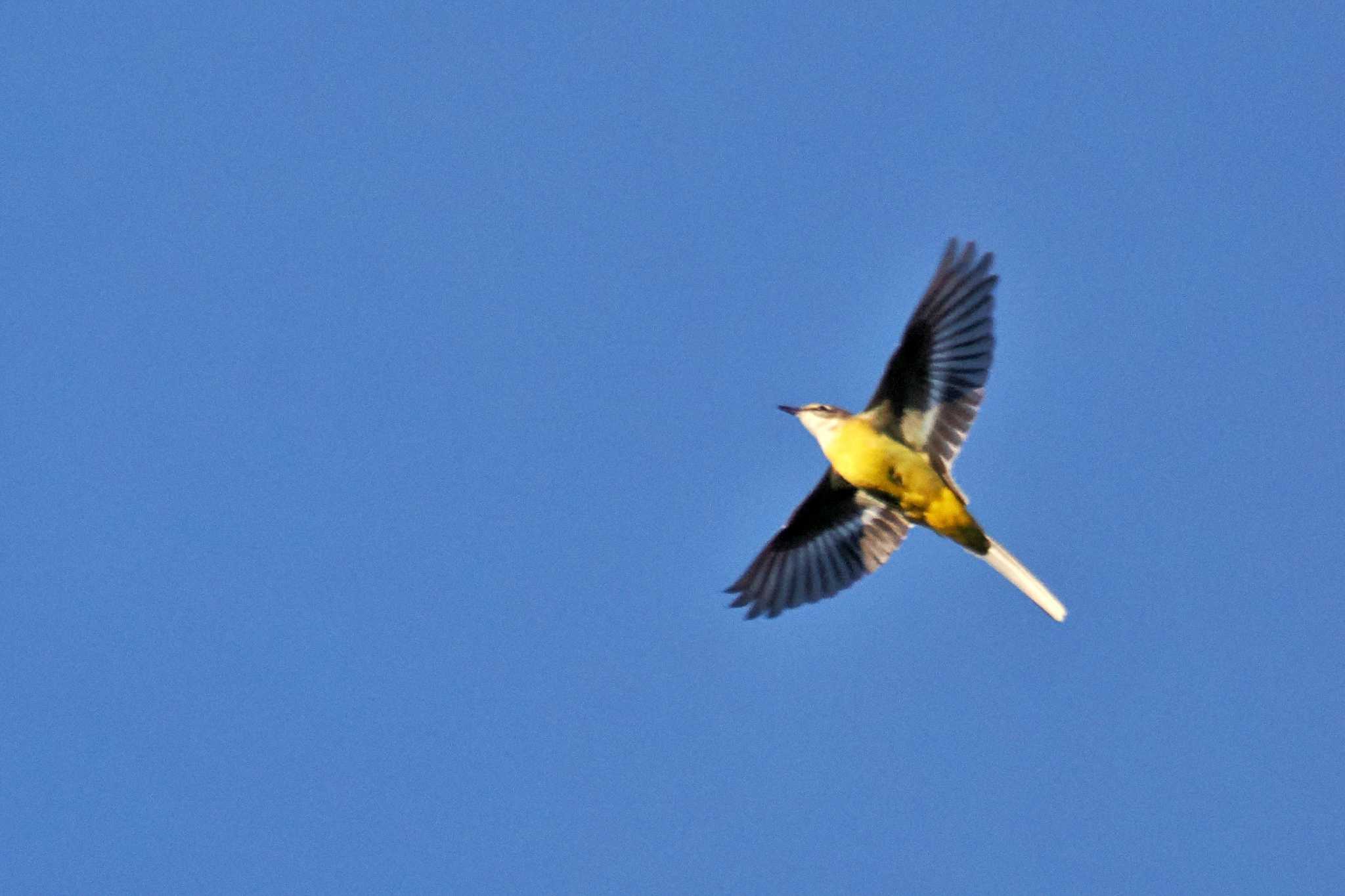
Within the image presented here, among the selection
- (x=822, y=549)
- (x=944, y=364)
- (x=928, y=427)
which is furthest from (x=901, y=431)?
(x=822, y=549)

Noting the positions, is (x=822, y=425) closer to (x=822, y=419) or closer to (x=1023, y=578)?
(x=822, y=419)

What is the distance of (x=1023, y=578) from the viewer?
42.9 ft

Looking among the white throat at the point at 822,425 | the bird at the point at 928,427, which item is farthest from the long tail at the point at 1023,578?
the white throat at the point at 822,425

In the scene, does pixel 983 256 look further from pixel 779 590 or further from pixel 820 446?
pixel 779 590

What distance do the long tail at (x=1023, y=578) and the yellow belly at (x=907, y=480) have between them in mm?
107

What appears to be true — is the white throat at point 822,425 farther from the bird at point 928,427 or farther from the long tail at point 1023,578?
the long tail at point 1023,578

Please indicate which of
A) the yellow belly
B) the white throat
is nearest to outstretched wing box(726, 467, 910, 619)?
the white throat

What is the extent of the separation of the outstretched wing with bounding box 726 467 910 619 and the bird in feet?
0.06

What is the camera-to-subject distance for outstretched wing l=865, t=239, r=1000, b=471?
12.3 meters

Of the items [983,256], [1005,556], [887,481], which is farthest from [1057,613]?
[983,256]

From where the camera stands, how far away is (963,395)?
42.1 ft

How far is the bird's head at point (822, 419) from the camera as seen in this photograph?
44.1ft

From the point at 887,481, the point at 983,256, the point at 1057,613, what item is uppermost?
the point at 983,256

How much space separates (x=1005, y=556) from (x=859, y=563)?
1.35 m
